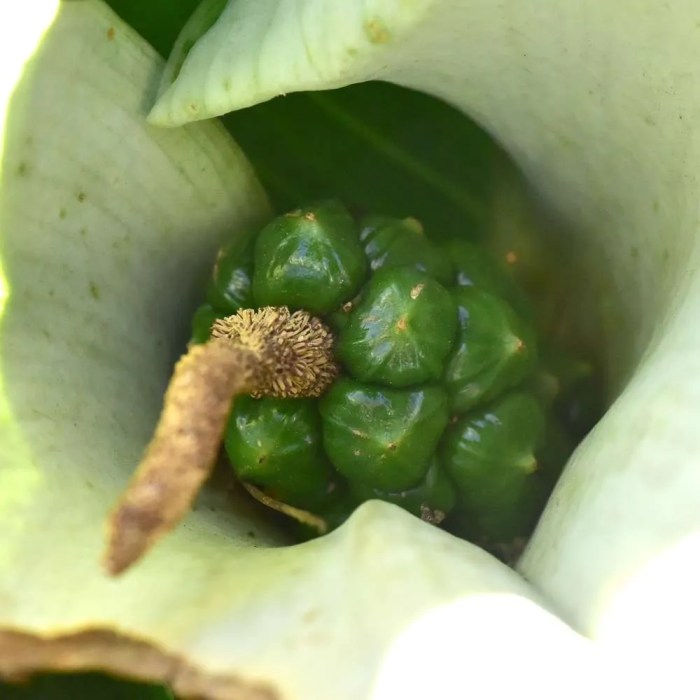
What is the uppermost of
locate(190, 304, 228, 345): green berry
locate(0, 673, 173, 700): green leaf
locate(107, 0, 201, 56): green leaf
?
locate(107, 0, 201, 56): green leaf

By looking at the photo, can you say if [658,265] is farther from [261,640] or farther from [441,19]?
[261,640]

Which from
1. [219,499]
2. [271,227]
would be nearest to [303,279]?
[271,227]

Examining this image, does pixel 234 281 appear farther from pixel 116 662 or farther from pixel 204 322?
pixel 116 662

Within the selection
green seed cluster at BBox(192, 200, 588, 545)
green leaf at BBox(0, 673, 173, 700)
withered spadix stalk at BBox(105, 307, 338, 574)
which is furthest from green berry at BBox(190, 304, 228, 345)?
green leaf at BBox(0, 673, 173, 700)

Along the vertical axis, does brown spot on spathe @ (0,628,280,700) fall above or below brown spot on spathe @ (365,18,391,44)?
below

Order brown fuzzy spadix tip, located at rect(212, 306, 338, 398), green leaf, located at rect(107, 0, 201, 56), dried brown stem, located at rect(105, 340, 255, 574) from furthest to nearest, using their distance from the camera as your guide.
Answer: green leaf, located at rect(107, 0, 201, 56), brown fuzzy spadix tip, located at rect(212, 306, 338, 398), dried brown stem, located at rect(105, 340, 255, 574)

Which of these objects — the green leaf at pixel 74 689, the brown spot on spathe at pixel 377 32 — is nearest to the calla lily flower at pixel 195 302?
the brown spot on spathe at pixel 377 32

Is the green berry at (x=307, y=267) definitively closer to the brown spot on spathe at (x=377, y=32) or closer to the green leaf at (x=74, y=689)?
the brown spot on spathe at (x=377, y=32)

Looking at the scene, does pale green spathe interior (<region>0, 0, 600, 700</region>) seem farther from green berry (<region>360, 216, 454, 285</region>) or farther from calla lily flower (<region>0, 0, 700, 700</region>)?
green berry (<region>360, 216, 454, 285</region>)
